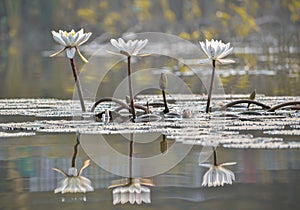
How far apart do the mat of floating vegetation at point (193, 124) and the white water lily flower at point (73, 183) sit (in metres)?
0.56

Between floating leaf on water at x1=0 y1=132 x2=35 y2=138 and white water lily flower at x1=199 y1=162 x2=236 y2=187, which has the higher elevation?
floating leaf on water at x1=0 y1=132 x2=35 y2=138

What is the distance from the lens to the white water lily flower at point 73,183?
2.41 metres

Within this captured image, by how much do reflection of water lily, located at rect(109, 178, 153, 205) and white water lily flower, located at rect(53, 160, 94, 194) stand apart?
78mm

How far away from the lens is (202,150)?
301 centimetres

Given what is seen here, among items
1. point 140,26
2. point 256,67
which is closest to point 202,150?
point 256,67

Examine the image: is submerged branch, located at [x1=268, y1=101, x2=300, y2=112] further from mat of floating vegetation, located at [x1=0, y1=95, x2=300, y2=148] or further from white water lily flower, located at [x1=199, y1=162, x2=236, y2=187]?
white water lily flower, located at [x1=199, y1=162, x2=236, y2=187]

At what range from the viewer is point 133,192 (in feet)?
7.77

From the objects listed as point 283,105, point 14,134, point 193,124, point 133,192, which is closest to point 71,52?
point 14,134

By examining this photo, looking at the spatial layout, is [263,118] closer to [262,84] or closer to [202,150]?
[202,150]

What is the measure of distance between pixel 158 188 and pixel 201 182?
0.13 metres

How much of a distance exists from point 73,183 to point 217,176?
40cm

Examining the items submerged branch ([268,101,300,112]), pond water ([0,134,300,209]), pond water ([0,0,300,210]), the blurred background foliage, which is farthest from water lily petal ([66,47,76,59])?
the blurred background foliage

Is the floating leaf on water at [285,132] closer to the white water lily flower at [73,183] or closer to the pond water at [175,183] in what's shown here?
the pond water at [175,183]

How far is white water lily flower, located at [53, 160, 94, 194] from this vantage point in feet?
7.91
